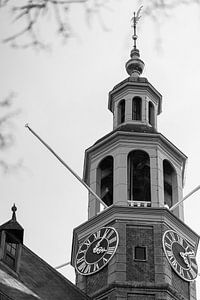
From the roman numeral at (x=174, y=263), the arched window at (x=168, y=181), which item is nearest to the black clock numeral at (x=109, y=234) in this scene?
the roman numeral at (x=174, y=263)

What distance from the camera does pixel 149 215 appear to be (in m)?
28.7

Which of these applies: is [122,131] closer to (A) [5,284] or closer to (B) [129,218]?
(B) [129,218]

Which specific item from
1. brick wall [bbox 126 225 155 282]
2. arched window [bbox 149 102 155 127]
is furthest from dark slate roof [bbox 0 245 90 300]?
arched window [bbox 149 102 155 127]

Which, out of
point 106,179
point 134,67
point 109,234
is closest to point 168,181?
point 106,179

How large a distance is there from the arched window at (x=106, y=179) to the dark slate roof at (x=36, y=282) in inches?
139

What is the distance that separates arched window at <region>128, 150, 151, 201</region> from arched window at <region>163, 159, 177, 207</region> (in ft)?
2.73

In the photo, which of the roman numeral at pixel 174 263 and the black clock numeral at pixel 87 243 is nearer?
the roman numeral at pixel 174 263

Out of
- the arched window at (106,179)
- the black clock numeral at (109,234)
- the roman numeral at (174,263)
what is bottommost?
the roman numeral at (174,263)

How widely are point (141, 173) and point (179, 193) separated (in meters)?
1.71

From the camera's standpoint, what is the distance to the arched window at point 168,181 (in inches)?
1260

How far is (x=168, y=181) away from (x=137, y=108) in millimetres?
3854

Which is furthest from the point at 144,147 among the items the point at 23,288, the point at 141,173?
the point at 23,288

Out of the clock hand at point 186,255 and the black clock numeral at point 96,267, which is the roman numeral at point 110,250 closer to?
the black clock numeral at point 96,267

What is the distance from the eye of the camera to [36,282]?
91.1 feet
